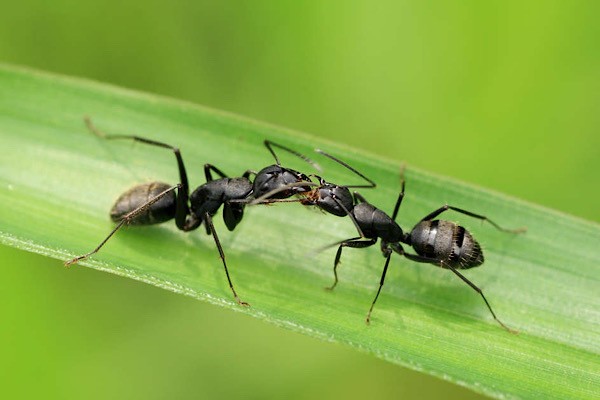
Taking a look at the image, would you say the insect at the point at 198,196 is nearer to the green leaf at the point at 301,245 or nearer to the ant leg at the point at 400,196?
the green leaf at the point at 301,245

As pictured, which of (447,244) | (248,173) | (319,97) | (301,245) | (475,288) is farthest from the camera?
(319,97)

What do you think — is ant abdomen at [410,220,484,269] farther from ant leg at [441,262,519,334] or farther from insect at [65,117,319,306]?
insect at [65,117,319,306]

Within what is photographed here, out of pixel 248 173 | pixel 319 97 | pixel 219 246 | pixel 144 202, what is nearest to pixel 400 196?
pixel 248 173

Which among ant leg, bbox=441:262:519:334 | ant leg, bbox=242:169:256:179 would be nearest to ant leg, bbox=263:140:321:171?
ant leg, bbox=242:169:256:179

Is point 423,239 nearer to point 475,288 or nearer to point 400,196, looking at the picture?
point 400,196

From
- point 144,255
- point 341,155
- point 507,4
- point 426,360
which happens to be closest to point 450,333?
point 426,360

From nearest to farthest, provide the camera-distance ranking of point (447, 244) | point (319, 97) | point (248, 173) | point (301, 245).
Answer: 1. point (447, 244)
2. point (301, 245)
3. point (248, 173)
4. point (319, 97)

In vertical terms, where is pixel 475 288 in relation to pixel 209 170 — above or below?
below

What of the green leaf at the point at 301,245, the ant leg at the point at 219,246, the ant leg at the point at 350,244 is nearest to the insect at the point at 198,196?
the ant leg at the point at 219,246
